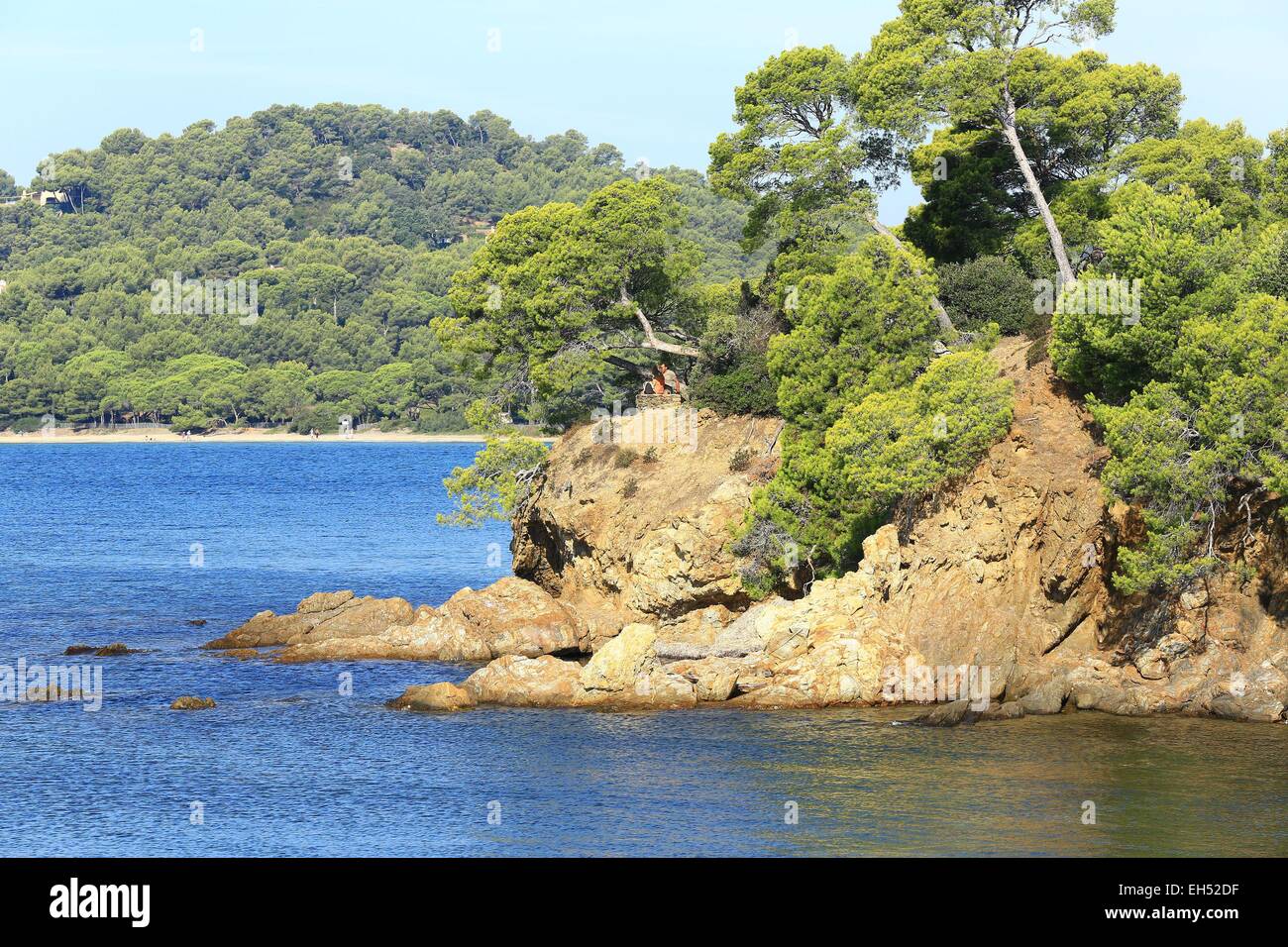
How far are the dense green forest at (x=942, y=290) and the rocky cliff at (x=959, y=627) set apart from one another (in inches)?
48.1

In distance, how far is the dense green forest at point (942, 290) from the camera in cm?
4147

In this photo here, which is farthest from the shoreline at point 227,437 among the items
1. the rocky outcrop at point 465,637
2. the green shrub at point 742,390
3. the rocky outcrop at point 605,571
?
the rocky outcrop at point 465,637

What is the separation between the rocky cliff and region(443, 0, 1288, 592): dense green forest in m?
1.22

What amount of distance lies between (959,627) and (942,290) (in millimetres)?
15220

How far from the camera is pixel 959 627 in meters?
44.0

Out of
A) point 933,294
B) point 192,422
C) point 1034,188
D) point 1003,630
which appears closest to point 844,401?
point 933,294

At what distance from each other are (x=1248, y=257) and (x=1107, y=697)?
1391 centimetres

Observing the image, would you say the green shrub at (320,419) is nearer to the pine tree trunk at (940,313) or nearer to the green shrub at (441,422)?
the green shrub at (441,422)

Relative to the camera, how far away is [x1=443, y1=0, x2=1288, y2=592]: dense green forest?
136 ft

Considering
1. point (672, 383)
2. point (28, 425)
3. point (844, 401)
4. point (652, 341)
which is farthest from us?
point (28, 425)

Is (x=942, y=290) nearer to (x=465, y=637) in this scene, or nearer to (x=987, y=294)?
(x=987, y=294)

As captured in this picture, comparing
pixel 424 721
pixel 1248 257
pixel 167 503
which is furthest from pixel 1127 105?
pixel 167 503
